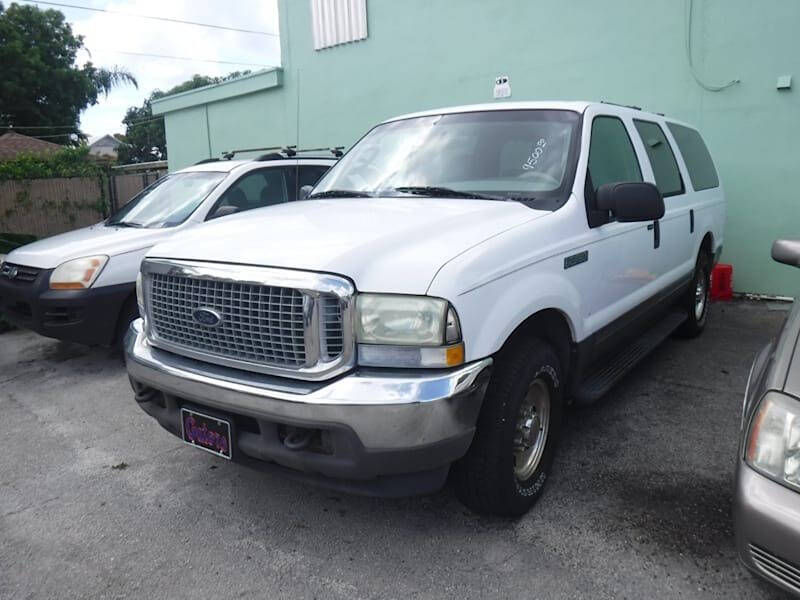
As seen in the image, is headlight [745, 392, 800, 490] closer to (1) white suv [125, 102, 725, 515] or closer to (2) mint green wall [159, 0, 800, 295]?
(1) white suv [125, 102, 725, 515]

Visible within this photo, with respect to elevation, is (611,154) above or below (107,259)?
above

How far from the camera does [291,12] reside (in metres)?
11.4

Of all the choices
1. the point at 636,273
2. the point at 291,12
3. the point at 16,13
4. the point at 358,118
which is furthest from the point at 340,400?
the point at 16,13

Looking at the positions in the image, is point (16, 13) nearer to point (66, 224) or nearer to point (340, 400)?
point (66, 224)

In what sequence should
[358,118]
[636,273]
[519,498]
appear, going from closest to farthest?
[519,498] → [636,273] → [358,118]

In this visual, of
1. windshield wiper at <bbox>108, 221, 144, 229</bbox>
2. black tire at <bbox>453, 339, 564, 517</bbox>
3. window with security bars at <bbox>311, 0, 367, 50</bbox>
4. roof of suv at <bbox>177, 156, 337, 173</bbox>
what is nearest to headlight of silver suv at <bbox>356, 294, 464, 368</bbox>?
black tire at <bbox>453, 339, 564, 517</bbox>

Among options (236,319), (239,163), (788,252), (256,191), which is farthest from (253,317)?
(239,163)

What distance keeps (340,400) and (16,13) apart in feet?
135

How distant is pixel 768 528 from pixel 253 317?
1885 mm

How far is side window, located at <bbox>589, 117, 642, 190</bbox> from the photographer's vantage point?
140 inches

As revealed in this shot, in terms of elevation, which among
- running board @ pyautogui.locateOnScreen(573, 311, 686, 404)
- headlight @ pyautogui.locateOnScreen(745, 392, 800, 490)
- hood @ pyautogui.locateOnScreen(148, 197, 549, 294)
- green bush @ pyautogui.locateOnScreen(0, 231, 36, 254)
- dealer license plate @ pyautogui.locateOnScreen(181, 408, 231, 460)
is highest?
hood @ pyautogui.locateOnScreen(148, 197, 549, 294)

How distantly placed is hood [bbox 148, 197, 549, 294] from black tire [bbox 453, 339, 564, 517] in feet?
1.82

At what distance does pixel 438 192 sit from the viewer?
135 inches

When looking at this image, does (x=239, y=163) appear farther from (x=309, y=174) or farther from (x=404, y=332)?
(x=404, y=332)
